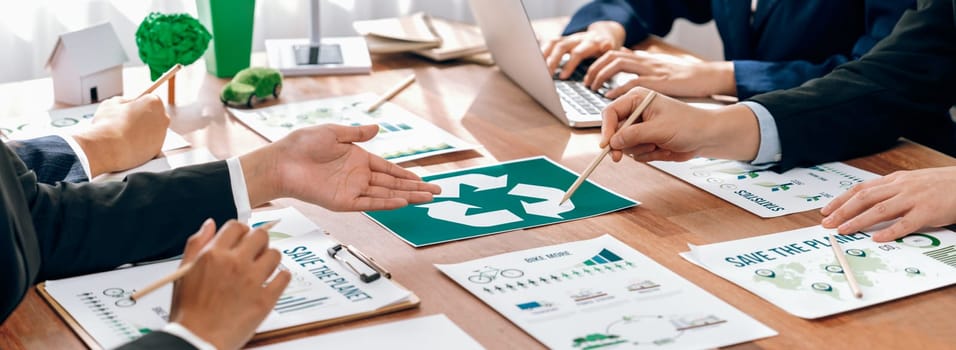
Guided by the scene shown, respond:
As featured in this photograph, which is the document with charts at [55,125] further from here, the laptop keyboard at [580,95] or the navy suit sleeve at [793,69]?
the navy suit sleeve at [793,69]

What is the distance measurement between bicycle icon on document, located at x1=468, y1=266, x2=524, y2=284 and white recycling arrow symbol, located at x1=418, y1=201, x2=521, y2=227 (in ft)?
0.41

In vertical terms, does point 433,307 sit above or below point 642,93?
below

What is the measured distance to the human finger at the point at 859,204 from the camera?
48.6 inches

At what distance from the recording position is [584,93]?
1750mm

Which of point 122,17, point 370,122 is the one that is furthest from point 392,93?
point 122,17

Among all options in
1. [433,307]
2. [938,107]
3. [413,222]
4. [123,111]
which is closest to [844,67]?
[938,107]

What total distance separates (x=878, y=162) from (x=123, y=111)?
3.45ft

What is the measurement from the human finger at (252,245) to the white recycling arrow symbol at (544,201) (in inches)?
16.5

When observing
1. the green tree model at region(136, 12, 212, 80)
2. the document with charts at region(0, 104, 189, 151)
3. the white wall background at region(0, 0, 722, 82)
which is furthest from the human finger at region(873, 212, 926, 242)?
the white wall background at region(0, 0, 722, 82)

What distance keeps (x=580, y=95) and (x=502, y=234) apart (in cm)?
60

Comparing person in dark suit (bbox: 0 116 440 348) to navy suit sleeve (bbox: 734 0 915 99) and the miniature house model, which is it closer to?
the miniature house model

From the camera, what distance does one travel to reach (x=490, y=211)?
1.25 meters

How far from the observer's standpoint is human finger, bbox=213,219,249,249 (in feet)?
2.93

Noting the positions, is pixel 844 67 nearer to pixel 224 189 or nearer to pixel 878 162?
pixel 878 162
